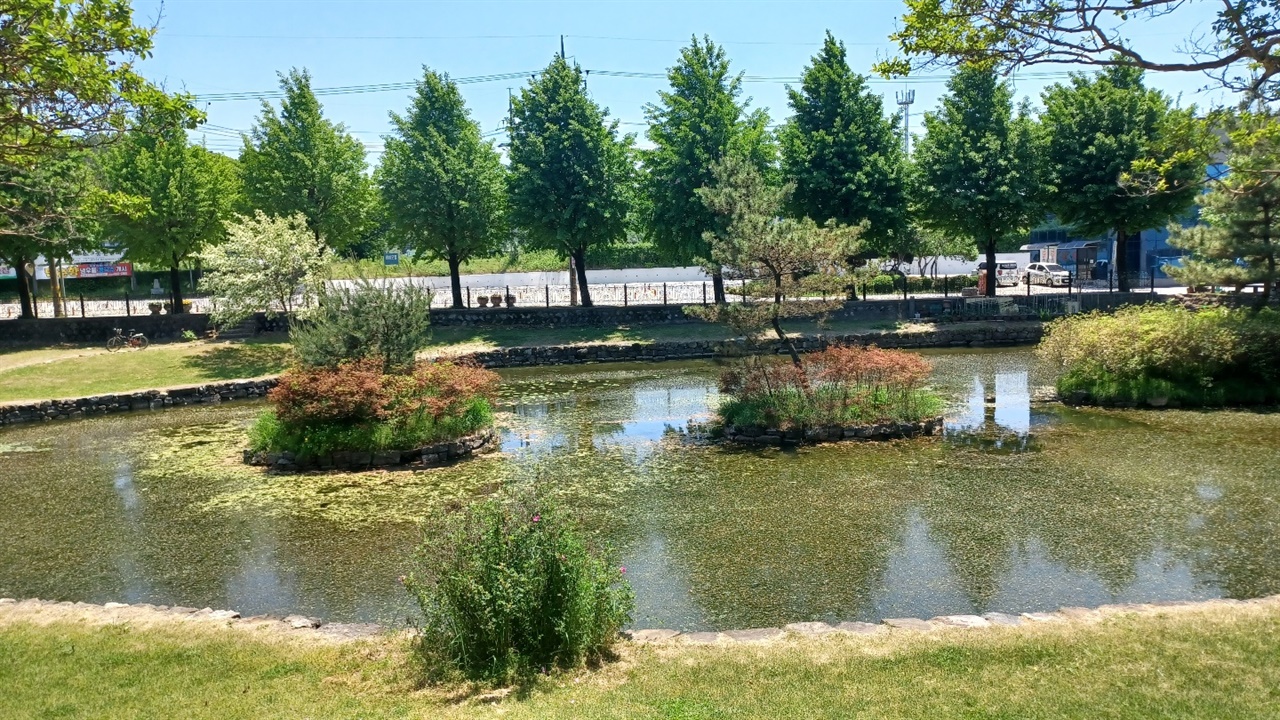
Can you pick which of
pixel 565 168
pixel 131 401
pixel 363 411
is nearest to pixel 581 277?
pixel 565 168

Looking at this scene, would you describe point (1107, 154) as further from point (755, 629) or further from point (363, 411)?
point (755, 629)

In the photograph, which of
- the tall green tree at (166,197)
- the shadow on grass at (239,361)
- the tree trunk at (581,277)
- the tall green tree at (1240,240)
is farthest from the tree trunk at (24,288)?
the tall green tree at (1240,240)

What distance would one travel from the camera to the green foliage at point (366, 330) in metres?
16.3

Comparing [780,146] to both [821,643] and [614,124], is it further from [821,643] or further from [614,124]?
[821,643]

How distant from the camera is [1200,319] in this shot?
17.5 metres

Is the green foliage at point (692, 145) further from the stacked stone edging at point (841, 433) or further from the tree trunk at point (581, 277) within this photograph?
the stacked stone edging at point (841, 433)

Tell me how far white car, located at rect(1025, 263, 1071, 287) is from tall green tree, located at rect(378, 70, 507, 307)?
28.0m

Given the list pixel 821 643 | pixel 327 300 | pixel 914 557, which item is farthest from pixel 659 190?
pixel 821 643

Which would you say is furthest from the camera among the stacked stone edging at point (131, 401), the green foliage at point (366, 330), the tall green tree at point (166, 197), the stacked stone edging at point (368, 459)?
the tall green tree at point (166, 197)

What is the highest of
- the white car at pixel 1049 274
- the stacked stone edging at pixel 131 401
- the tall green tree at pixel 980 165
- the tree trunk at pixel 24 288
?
the tall green tree at pixel 980 165

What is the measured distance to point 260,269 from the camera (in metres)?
27.3

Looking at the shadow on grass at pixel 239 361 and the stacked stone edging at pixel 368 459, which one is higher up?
the shadow on grass at pixel 239 361

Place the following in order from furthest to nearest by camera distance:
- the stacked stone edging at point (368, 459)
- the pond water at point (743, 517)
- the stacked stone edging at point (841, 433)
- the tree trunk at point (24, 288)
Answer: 1. the tree trunk at point (24, 288)
2. the stacked stone edging at point (841, 433)
3. the stacked stone edging at point (368, 459)
4. the pond water at point (743, 517)

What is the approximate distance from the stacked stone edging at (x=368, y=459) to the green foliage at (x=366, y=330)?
206 cm
